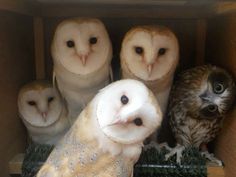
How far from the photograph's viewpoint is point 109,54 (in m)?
1.06

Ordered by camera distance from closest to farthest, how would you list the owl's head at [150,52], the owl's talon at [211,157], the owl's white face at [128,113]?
the owl's white face at [128,113]
the owl's head at [150,52]
the owl's talon at [211,157]

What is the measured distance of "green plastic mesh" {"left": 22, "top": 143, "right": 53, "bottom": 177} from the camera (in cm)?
101

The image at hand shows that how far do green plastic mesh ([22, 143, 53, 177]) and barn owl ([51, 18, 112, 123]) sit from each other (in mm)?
209

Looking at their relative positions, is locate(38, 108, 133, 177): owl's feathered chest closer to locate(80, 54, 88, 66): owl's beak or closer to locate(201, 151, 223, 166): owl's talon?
locate(80, 54, 88, 66): owl's beak

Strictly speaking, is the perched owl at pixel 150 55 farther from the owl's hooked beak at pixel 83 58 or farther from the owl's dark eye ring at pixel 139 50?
the owl's hooked beak at pixel 83 58

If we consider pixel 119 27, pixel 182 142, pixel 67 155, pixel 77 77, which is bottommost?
pixel 182 142

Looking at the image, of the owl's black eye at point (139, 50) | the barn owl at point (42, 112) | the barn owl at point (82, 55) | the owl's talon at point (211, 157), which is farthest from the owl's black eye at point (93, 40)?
the owl's talon at point (211, 157)

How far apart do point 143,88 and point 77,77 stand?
0.32m

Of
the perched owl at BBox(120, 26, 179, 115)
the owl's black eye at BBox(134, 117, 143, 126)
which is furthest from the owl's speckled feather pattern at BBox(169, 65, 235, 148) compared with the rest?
the owl's black eye at BBox(134, 117, 143, 126)

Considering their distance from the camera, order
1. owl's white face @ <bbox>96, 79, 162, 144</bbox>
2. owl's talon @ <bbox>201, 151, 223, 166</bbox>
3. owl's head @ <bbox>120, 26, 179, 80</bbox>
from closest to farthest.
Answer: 1. owl's white face @ <bbox>96, 79, 162, 144</bbox>
2. owl's head @ <bbox>120, 26, 179, 80</bbox>
3. owl's talon @ <bbox>201, 151, 223, 166</bbox>

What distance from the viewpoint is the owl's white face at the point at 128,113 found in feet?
2.47

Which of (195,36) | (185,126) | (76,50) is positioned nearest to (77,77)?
(76,50)

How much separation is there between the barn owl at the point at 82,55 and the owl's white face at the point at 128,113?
236mm

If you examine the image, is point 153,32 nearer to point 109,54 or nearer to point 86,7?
point 109,54
